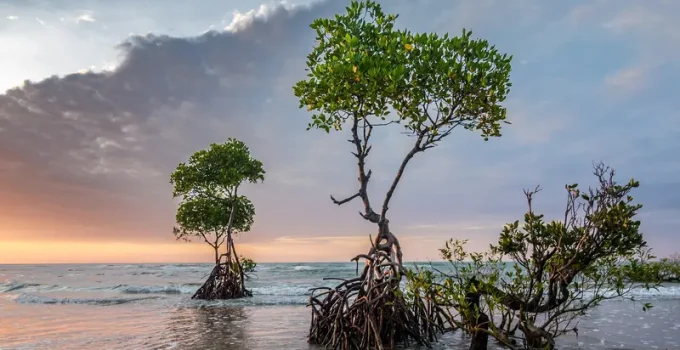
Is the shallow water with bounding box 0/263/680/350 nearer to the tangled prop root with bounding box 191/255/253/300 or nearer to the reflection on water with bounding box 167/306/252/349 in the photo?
the reflection on water with bounding box 167/306/252/349

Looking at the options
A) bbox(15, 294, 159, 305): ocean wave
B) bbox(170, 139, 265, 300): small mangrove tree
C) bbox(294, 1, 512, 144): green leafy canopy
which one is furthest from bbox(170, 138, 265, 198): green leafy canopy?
bbox(294, 1, 512, 144): green leafy canopy

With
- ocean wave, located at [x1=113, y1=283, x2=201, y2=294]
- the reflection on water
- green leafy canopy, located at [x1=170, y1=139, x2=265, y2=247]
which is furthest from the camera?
ocean wave, located at [x1=113, y1=283, x2=201, y2=294]

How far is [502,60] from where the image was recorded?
434 inches

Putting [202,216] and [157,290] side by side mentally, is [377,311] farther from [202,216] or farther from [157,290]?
[157,290]

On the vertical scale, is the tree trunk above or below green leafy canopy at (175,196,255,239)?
below

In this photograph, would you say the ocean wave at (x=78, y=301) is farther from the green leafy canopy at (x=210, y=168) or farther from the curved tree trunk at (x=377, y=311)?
the curved tree trunk at (x=377, y=311)

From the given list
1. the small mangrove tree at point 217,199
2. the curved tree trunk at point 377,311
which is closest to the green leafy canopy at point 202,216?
the small mangrove tree at point 217,199

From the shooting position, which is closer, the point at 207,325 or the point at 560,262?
the point at 560,262

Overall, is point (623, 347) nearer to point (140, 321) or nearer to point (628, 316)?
point (628, 316)

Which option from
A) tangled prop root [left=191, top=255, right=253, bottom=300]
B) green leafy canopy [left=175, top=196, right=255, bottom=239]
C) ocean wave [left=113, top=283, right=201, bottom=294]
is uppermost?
green leafy canopy [left=175, top=196, right=255, bottom=239]

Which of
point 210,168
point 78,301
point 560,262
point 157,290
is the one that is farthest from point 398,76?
point 157,290

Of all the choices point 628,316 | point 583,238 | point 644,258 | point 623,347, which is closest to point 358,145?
point 583,238

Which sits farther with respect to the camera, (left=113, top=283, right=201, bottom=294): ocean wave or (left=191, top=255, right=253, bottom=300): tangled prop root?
(left=113, top=283, right=201, bottom=294): ocean wave

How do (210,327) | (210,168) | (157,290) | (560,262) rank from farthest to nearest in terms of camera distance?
(157,290) < (210,168) < (210,327) < (560,262)
